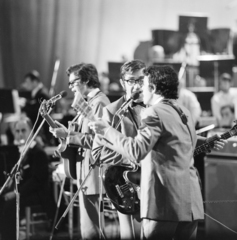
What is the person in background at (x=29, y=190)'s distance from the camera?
17.9 ft

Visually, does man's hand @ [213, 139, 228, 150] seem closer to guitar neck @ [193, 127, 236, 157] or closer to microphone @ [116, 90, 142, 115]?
guitar neck @ [193, 127, 236, 157]

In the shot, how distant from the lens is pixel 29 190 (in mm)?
5617

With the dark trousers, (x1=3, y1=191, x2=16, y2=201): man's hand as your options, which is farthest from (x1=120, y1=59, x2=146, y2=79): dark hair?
(x1=3, y1=191, x2=16, y2=201): man's hand

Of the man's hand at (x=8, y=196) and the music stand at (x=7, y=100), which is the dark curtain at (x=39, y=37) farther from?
the man's hand at (x=8, y=196)

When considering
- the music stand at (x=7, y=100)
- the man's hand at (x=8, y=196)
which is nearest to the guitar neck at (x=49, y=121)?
the man's hand at (x=8, y=196)

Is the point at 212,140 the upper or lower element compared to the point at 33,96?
upper

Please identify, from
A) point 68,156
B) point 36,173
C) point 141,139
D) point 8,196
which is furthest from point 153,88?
point 8,196

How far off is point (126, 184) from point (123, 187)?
0.03 metres

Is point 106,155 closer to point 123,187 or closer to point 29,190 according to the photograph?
point 123,187

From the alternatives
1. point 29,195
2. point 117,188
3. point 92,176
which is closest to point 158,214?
point 117,188

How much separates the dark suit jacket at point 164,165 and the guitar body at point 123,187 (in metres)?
0.65

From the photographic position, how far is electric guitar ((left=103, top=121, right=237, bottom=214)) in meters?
3.85

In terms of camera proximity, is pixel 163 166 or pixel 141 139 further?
pixel 163 166

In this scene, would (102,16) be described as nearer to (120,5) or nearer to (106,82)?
(120,5)
